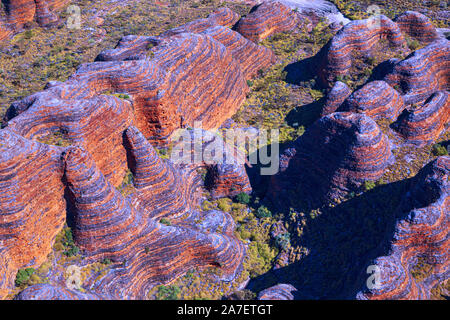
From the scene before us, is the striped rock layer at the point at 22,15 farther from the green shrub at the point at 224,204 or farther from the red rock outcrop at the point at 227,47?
the green shrub at the point at 224,204

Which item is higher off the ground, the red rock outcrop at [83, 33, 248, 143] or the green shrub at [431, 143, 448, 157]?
the red rock outcrop at [83, 33, 248, 143]

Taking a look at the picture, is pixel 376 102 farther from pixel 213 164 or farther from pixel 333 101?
pixel 213 164

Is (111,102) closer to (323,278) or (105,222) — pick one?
(105,222)

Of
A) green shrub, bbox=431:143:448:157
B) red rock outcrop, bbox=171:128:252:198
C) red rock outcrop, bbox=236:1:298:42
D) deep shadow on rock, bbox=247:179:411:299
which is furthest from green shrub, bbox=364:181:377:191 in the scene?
red rock outcrop, bbox=236:1:298:42

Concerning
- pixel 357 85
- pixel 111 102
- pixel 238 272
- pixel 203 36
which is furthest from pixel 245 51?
pixel 238 272

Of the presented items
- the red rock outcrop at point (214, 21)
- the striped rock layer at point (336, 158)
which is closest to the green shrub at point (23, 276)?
the striped rock layer at point (336, 158)

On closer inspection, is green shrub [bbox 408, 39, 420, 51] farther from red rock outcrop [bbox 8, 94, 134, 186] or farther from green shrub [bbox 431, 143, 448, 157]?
red rock outcrop [bbox 8, 94, 134, 186]
